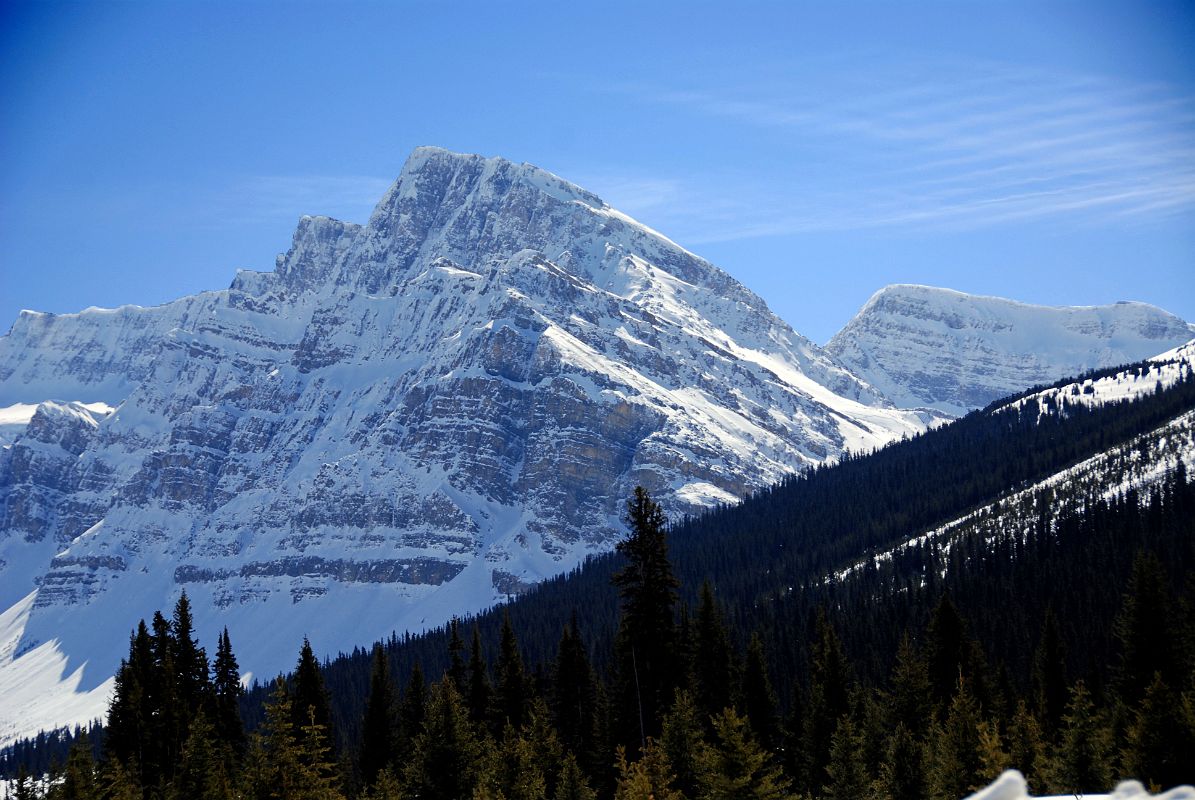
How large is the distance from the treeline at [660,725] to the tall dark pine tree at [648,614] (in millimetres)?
101

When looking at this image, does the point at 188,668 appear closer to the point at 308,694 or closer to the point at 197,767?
the point at 308,694

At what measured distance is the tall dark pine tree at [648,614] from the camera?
63.2 m

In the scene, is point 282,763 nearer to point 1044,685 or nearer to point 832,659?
point 832,659

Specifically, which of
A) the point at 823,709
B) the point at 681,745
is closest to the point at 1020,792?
the point at 681,745

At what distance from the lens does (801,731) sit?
7994 centimetres

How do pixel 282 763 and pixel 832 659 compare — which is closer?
pixel 282 763

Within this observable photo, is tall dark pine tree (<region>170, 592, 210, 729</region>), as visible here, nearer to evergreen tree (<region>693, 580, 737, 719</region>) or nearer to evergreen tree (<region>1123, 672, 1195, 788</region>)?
evergreen tree (<region>693, 580, 737, 719</region>)

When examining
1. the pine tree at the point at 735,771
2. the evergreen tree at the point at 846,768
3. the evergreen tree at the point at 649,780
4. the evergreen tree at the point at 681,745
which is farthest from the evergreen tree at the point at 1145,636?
the pine tree at the point at 735,771

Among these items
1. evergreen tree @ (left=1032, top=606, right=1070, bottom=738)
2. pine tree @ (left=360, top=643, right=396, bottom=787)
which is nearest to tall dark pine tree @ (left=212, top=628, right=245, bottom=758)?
pine tree @ (left=360, top=643, right=396, bottom=787)

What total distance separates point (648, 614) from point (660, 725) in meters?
6.22

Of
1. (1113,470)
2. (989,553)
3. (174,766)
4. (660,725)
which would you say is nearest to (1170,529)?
(989,553)

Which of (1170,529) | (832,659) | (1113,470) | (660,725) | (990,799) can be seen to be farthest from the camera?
(1113,470)

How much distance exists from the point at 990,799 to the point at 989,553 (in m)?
155

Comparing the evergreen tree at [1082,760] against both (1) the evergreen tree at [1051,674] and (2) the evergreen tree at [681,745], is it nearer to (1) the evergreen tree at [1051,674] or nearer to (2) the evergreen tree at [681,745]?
(2) the evergreen tree at [681,745]
